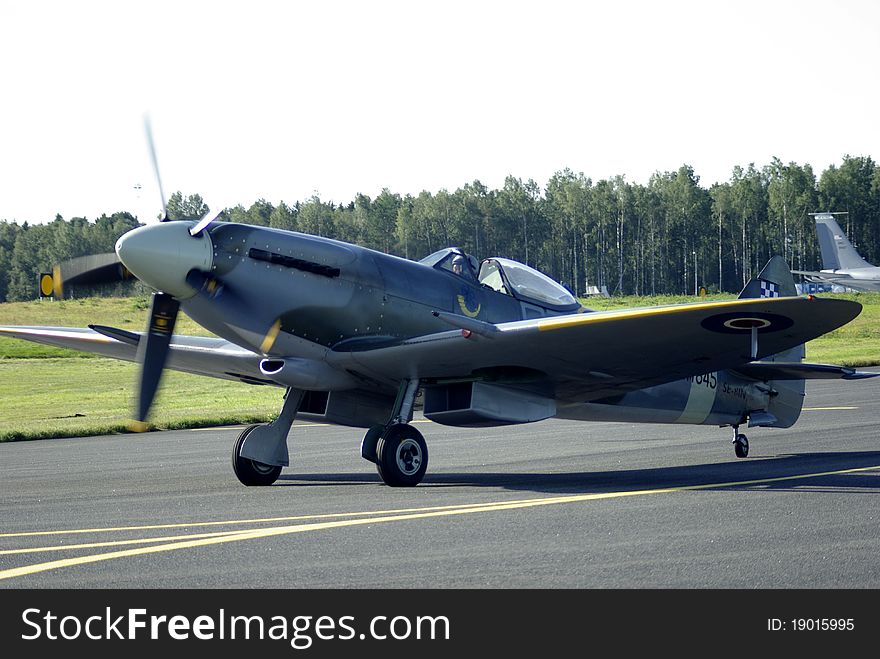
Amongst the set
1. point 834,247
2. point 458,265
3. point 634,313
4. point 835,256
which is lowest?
point 634,313

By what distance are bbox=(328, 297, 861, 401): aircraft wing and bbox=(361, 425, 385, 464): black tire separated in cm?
61

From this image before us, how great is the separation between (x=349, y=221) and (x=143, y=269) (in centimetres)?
11236

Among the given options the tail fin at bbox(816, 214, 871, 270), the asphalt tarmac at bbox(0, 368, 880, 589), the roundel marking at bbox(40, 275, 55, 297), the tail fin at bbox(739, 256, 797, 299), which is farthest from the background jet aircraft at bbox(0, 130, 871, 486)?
the tail fin at bbox(816, 214, 871, 270)

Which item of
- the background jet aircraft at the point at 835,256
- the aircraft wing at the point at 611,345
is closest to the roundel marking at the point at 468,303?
the aircraft wing at the point at 611,345

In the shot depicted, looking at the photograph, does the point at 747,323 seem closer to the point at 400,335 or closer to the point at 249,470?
the point at 400,335

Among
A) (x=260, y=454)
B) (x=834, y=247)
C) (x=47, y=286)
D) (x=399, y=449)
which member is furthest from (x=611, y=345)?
(x=834, y=247)

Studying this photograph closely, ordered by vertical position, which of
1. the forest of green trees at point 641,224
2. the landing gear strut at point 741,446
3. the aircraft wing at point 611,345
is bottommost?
the landing gear strut at point 741,446

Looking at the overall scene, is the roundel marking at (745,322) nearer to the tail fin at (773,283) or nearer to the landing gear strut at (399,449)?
the landing gear strut at (399,449)

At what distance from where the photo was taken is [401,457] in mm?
11391

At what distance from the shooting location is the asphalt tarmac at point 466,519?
20.8 feet

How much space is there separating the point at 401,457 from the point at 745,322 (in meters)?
3.72

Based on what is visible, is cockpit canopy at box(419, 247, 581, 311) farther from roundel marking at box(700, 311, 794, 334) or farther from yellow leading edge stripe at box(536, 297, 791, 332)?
roundel marking at box(700, 311, 794, 334)

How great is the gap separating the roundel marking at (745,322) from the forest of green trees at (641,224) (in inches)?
3967

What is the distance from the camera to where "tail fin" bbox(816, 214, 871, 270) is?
7000 cm
